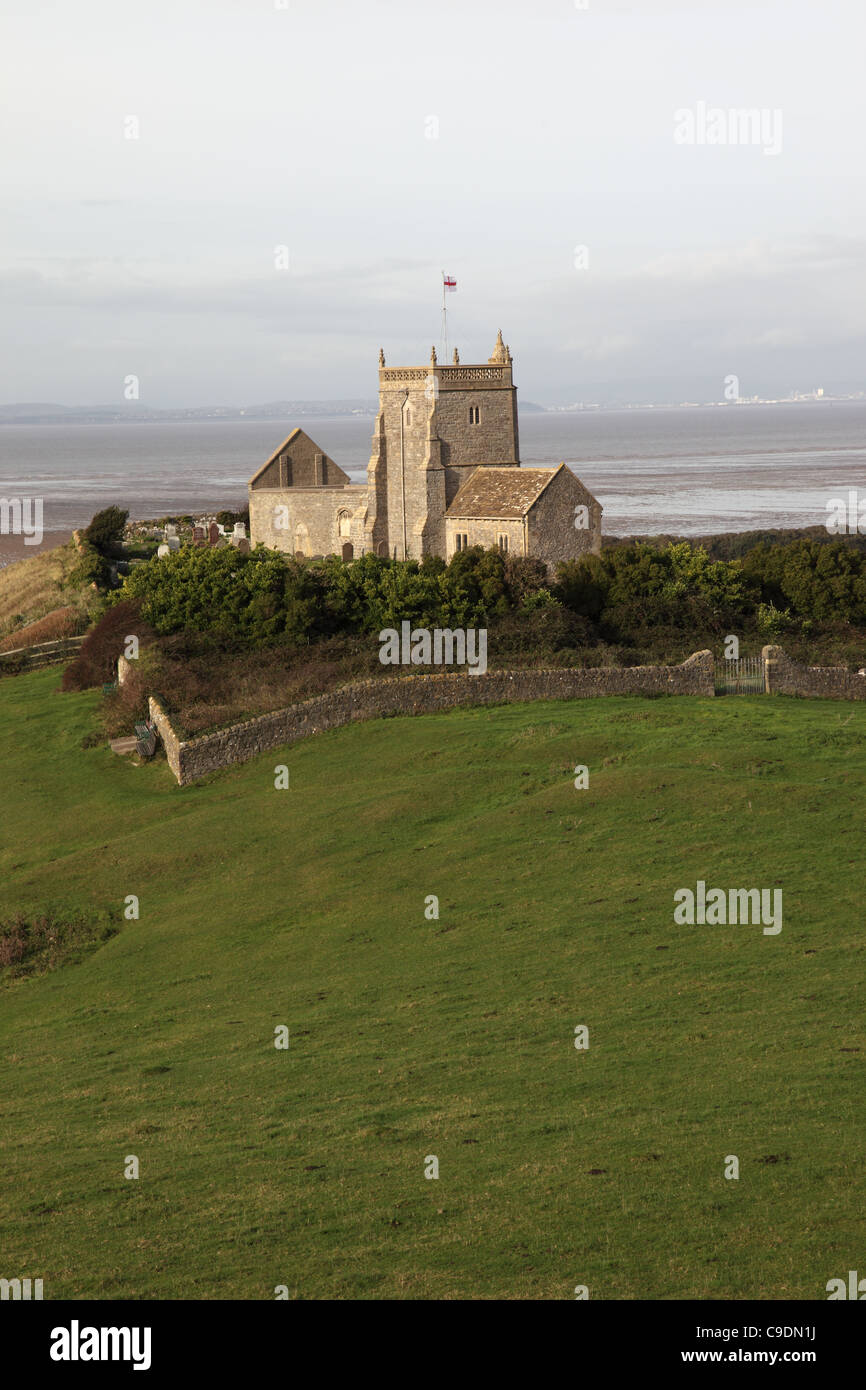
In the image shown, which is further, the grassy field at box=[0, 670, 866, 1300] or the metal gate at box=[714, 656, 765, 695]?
the metal gate at box=[714, 656, 765, 695]

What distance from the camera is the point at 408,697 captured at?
132 feet

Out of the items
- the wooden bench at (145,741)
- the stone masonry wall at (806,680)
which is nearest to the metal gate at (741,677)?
the stone masonry wall at (806,680)

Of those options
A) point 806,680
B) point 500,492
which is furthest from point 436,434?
point 806,680

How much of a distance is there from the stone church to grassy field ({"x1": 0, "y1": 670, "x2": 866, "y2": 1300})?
1567cm

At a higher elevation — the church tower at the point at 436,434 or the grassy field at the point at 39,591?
the church tower at the point at 436,434

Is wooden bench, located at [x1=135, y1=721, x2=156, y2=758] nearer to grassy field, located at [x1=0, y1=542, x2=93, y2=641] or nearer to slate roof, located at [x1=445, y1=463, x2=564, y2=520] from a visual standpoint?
slate roof, located at [x1=445, y1=463, x2=564, y2=520]

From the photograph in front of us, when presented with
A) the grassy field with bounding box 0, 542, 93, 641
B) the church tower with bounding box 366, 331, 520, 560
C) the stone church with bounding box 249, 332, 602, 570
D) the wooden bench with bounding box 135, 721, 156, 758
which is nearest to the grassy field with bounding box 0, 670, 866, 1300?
the wooden bench with bounding box 135, 721, 156, 758

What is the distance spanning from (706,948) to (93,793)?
20.9m

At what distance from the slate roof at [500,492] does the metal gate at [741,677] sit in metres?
12.5

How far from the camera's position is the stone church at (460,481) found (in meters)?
53.2

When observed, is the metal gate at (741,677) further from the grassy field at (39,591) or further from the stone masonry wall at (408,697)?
the grassy field at (39,591)

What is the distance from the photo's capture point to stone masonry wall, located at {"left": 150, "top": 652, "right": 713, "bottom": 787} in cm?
3875

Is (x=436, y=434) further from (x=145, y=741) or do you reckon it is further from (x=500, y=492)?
(x=145, y=741)
